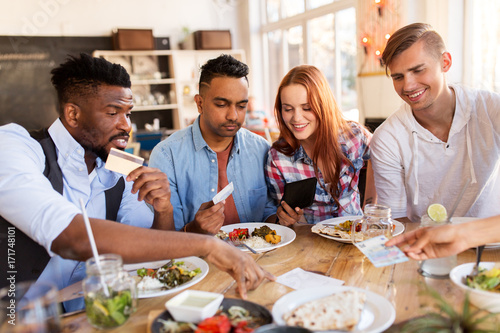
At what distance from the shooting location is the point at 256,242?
1.73 meters

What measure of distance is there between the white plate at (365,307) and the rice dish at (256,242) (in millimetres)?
513

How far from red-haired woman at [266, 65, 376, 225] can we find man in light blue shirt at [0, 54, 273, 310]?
799 millimetres

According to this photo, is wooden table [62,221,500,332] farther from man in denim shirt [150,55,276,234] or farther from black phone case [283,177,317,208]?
man in denim shirt [150,55,276,234]

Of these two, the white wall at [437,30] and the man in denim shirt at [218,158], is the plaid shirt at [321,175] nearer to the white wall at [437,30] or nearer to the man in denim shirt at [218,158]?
the man in denim shirt at [218,158]

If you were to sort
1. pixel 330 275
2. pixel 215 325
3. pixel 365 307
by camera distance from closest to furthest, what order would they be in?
pixel 215 325, pixel 365 307, pixel 330 275

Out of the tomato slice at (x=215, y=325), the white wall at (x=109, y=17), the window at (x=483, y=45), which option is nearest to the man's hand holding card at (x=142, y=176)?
the tomato slice at (x=215, y=325)

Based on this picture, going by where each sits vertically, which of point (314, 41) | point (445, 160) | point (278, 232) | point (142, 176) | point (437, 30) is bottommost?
point (278, 232)

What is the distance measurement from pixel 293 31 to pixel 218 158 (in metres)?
5.55

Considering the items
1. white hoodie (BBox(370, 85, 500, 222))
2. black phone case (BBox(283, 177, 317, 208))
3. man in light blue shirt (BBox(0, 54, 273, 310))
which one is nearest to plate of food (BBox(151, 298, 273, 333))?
man in light blue shirt (BBox(0, 54, 273, 310))

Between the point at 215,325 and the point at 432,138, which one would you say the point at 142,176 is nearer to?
the point at 215,325

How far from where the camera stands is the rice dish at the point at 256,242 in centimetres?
170

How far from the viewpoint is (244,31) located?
27.3 ft

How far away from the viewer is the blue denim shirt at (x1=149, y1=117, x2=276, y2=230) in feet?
7.96

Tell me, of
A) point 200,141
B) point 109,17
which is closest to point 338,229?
point 200,141
